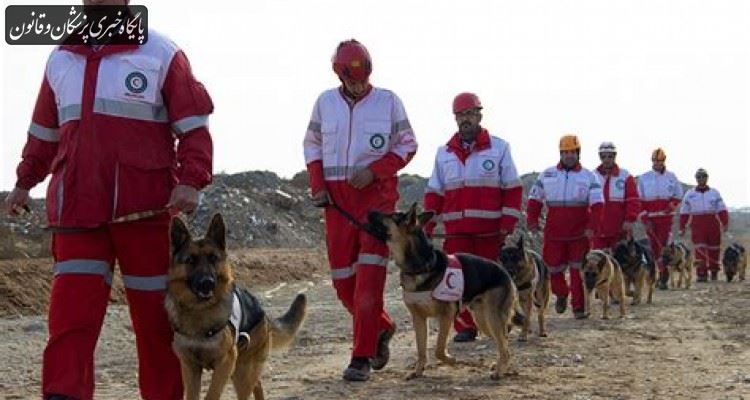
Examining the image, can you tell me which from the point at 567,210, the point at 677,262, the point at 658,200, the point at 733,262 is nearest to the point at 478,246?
the point at 567,210

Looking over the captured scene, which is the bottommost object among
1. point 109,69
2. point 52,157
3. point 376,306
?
point 376,306

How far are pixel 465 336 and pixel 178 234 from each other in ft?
19.6

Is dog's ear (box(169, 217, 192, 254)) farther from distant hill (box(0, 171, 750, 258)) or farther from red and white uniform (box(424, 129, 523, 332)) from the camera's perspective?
distant hill (box(0, 171, 750, 258))

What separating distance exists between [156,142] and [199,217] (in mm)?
27718

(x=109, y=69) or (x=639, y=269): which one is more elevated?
(x=109, y=69)

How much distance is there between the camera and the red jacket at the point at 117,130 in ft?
16.2

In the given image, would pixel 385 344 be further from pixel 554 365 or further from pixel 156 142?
pixel 156 142

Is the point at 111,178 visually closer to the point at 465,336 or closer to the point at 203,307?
the point at 203,307

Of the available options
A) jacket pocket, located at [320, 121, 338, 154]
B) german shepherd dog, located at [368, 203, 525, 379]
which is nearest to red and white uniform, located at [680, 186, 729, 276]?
german shepherd dog, located at [368, 203, 525, 379]

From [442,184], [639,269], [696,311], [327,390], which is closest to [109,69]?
[327,390]

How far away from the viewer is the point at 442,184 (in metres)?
10.6

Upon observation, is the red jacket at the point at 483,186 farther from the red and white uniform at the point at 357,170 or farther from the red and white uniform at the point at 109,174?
the red and white uniform at the point at 109,174

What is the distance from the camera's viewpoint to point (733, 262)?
75.4 ft

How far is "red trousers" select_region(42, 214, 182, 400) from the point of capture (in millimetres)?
4879
